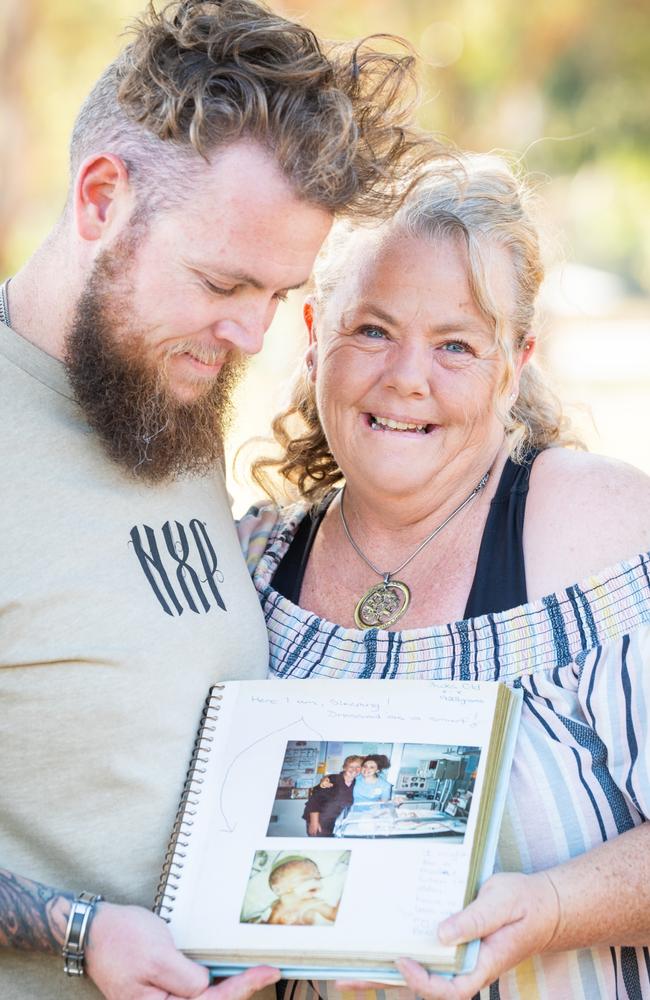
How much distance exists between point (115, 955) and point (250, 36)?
5.53 feet

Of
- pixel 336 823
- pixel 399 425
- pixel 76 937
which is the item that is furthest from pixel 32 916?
pixel 399 425

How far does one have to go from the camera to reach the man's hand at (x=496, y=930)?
6.30 feet

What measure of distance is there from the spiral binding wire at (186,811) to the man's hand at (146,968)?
6 centimetres

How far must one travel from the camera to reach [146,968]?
200 cm

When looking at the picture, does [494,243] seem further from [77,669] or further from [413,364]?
[77,669]

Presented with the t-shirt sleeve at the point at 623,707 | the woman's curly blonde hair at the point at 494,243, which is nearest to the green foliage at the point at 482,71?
the woman's curly blonde hair at the point at 494,243

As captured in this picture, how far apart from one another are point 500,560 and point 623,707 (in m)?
0.46

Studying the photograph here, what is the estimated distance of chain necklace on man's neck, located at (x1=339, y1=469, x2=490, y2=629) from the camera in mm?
2711

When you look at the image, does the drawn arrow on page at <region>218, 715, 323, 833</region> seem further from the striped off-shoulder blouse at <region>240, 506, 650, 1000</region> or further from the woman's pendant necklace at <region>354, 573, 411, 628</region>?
the woman's pendant necklace at <region>354, 573, 411, 628</region>

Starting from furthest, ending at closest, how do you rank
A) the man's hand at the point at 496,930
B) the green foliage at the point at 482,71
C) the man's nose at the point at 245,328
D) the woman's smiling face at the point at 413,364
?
the green foliage at the point at 482,71, the woman's smiling face at the point at 413,364, the man's nose at the point at 245,328, the man's hand at the point at 496,930

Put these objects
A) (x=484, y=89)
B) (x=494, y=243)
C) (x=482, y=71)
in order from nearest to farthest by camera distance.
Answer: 1. (x=494, y=243)
2. (x=482, y=71)
3. (x=484, y=89)

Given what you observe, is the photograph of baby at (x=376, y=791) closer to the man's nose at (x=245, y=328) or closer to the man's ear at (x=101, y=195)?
the man's nose at (x=245, y=328)

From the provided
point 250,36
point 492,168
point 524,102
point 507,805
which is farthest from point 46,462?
point 524,102

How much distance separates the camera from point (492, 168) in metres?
2.86
